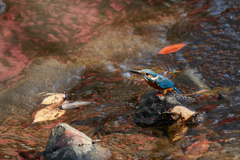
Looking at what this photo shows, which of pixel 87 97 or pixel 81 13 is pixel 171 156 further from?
pixel 81 13

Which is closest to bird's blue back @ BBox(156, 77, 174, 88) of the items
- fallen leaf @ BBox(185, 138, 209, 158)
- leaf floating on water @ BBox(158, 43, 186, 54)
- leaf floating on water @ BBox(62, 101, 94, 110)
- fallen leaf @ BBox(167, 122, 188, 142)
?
fallen leaf @ BBox(167, 122, 188, 142)

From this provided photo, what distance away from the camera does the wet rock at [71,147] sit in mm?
1933

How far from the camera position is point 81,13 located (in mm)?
5227

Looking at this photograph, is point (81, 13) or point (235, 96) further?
point (81, 13)

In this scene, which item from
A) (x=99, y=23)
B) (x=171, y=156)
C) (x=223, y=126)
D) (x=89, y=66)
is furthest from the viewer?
(x=99, y=23)

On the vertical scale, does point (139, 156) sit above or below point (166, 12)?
below

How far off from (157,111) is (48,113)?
51.4 inches

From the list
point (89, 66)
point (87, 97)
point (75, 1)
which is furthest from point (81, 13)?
point (87, 97)

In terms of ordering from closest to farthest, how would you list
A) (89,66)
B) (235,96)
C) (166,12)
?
(235,96)
(89,66)
(166,12)

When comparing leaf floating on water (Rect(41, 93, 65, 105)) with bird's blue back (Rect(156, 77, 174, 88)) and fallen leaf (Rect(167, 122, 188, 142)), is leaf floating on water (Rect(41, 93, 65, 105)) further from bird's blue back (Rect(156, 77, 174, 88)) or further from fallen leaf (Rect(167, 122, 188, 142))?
fallen leaf (Rect(167, 122, 188, 142))

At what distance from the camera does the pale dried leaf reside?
2539mm

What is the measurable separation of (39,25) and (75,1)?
3.53 ft

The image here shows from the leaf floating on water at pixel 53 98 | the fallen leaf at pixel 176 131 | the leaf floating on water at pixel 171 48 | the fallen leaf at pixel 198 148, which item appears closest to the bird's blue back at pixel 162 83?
the fallen leaf at pixel 176 131

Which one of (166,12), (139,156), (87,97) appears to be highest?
(166,12)
